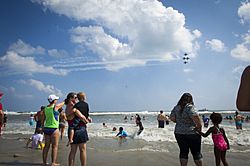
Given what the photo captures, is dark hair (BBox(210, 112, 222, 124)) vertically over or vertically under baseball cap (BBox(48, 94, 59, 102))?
under

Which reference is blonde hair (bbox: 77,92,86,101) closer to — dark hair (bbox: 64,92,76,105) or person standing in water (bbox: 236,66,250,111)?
dark hair (bbox: 64,92,76,105)

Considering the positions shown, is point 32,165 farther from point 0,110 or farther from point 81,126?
point 81,126

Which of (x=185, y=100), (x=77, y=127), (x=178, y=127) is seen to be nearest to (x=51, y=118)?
(x=77, y=127)

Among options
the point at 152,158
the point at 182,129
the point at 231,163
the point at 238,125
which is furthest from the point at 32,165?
the point at 238,125

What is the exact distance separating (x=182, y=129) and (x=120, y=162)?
269 centimetres

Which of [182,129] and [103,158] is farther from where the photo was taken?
[103,158]

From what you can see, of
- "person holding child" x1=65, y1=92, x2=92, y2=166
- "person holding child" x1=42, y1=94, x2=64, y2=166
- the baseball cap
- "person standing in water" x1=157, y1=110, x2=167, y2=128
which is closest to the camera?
"person holding child" x1=65, y1=92, x2=92, y2=166

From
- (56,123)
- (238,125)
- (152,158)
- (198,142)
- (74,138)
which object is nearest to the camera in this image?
(198,142)

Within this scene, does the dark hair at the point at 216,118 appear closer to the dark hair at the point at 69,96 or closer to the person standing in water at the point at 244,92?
the dark hair at the point at 69,96

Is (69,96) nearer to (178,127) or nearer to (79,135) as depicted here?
(79,135)

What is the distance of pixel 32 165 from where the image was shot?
21.3 feet

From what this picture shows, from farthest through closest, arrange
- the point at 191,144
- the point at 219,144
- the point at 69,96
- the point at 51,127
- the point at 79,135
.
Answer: the point at 51,127, the point at 69,96, the point at 79,135, the point at 219,144, the point at 191,144

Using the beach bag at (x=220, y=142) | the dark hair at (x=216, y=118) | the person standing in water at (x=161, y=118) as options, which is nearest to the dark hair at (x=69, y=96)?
the dark hair at (x=216, y=118)

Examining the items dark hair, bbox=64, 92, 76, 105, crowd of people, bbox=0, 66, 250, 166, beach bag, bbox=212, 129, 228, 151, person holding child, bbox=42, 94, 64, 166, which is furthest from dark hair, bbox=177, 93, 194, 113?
person holding child, bbox=42, 94, 64, 166
